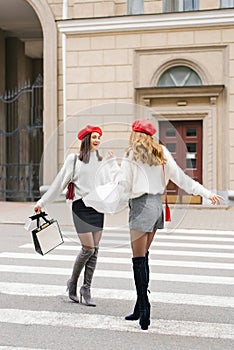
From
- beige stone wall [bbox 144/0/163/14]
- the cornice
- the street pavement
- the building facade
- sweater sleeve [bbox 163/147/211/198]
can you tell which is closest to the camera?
the street pavement

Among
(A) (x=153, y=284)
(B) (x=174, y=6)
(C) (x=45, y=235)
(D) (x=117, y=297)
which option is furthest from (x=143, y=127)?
(B) (x=174, y=6)

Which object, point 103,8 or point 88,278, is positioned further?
point 103,8

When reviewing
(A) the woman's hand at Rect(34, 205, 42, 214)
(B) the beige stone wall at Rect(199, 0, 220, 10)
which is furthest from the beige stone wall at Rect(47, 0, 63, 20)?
(A) the woman's hand at Rect(34, 205, 42, 214)

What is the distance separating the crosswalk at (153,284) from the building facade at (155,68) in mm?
6509

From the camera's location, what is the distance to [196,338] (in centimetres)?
467

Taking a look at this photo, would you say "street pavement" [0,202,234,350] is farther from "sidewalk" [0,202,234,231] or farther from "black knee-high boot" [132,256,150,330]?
"sidewalk" [0,202,234,231]

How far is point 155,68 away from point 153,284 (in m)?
11.4

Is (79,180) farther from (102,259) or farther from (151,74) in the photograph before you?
(151,74)

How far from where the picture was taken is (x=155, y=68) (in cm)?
1727

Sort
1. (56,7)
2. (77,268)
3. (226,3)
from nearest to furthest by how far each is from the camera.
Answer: (77,268) < (226,3) < (56,7)

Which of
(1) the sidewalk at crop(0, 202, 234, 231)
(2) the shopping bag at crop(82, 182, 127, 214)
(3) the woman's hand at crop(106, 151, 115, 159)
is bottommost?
(1) the sidewalk at crop(0, 202, 234, 231)

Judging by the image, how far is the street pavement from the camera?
4648 millimetres

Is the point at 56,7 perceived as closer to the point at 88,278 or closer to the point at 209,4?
the point at 209,4

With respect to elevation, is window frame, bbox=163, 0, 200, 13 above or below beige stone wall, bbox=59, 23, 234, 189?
above
